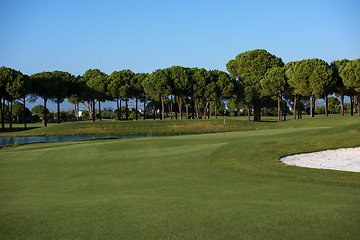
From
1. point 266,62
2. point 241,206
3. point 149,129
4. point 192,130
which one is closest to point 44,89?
point 149,129

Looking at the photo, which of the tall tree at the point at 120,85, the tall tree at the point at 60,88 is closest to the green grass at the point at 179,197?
the tall tree at the point at 60,88

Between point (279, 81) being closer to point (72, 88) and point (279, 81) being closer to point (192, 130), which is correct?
point (192, 130)

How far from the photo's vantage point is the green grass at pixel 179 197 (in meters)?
7.97

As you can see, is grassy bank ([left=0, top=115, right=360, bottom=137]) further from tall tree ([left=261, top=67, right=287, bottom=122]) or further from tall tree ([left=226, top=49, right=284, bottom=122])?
tall tree ([left=226, top=49, right=284, bottom=122])

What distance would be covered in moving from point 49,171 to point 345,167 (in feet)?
55.1

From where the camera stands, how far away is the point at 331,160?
74.7ft

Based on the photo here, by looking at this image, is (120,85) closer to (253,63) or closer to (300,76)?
(253,63)

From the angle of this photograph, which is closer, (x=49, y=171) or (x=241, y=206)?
(x=241, y=206)

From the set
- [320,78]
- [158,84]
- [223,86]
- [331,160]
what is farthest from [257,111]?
[331,160]

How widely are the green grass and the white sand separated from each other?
3.23ft

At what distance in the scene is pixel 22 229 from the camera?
8148mm

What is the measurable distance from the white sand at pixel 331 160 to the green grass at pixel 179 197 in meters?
0.98

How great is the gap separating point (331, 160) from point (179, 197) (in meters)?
14.6

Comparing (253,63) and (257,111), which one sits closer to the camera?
(257,111)
